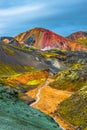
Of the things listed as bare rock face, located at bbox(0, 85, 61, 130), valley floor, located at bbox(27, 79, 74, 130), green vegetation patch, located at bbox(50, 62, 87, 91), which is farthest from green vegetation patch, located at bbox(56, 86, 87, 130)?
green vegetation patch, located at bbox(50, 62, 87, 91)

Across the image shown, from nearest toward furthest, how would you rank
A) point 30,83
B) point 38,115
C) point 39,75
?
1. point 38,115
2. point 30,83
3. point 39,75

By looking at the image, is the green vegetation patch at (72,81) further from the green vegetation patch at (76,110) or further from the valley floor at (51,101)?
the green vegetation patch at (76,110)

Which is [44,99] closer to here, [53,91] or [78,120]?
[53,91]

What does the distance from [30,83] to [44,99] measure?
167ft

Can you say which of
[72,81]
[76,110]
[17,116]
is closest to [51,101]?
[76,110]

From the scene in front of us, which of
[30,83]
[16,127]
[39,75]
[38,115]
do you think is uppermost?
[39,75]

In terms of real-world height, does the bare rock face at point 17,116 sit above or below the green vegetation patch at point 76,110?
below

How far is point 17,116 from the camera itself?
4700cm

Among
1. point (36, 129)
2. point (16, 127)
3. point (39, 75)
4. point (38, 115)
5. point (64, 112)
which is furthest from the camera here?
point (39, 75)

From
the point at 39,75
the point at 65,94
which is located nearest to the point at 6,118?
the point at 65,94

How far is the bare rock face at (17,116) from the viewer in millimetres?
41938

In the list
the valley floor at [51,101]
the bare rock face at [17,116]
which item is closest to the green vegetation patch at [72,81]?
the valley floor at [51,101]

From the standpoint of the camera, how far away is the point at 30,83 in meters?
155

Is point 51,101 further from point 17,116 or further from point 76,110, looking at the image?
point 17,116
